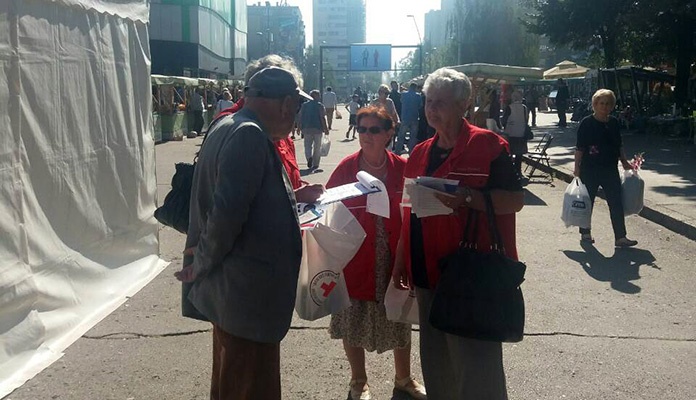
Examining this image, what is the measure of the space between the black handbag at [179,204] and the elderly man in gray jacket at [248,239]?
0.33 m

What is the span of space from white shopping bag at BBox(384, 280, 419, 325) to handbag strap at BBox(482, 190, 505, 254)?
30.3 inches

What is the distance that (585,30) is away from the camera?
97.1ft

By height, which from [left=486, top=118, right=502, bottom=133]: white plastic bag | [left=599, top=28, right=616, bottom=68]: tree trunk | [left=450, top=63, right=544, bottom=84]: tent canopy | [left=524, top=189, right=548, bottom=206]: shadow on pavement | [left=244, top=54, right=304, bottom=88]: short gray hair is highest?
[left=599, top=28, right=616, bottom=68]: tree trunk

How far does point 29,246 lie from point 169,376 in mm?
1339

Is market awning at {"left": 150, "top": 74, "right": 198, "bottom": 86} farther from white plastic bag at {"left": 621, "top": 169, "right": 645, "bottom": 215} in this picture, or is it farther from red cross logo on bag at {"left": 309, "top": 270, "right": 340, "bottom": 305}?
red cross logo on bag at {"left": 309, "top": 270, "right": 340, "bottom": 305}

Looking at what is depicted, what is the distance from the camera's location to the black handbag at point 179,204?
3322mm

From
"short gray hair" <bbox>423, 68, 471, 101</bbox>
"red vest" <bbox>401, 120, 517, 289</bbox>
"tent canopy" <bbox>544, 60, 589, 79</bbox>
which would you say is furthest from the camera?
"tent canopy" <bbox>544, 60, 589, 79</bbox>

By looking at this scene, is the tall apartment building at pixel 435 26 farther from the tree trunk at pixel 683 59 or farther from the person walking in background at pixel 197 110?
the tree trunk at pixel 683 59

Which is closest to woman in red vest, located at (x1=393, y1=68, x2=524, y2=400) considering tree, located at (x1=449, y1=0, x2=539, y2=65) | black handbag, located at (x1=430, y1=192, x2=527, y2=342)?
black handbag, located at (x1=430, y1=192, x2=527, y2=342)

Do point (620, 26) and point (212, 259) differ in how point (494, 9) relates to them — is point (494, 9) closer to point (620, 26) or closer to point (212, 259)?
point (620, 26)

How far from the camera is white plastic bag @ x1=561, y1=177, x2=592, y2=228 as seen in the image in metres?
8.18

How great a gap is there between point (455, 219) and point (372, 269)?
0.91 m

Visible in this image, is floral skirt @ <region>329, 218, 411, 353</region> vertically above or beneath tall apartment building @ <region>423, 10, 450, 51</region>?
beneath

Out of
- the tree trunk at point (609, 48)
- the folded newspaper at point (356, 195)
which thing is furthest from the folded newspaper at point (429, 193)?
the tree trunk at point (609, 48)
